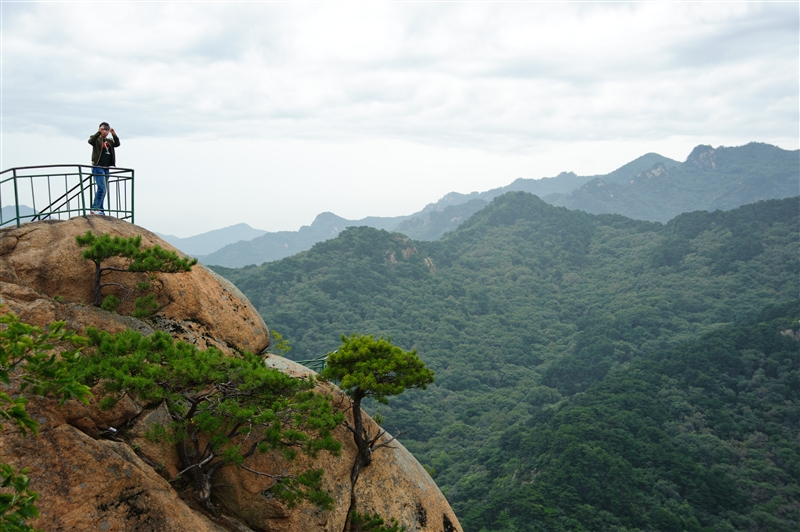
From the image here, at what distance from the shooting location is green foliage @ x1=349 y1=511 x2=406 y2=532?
11.2m

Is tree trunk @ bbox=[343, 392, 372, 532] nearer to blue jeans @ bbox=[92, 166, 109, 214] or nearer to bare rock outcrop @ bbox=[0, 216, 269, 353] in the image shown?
bare rock outcrop @ bbox=[0, 216, 269, 353]

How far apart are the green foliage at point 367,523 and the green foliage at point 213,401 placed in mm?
1361

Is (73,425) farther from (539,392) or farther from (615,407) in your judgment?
(539,392)

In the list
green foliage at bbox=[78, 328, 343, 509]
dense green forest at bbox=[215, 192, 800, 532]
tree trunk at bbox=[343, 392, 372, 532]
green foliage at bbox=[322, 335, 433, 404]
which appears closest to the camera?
green foliage at bbox=[78, 328, 343, 509]

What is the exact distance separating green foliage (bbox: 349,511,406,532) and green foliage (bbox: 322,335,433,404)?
2.21m

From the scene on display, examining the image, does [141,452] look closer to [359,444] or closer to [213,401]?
[213,401]

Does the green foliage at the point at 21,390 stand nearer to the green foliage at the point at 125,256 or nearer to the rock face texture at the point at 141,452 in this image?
the rock face texture at the point at 141,452

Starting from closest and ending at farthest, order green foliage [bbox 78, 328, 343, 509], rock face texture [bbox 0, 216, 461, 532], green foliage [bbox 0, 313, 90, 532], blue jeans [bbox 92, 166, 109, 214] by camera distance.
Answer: green foliage [bbox 0, 313, 90, 532]
rock face texture [bbox 0, 216, 461, 532]
green foliage [bbox 78, 328, 343, 509]
blue jeans [bbox 92, 166, 109, 214]

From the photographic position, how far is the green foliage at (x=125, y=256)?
10.0 m

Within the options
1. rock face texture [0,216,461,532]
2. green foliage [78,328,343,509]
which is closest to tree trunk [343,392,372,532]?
rock face texture [0,216,461,532]

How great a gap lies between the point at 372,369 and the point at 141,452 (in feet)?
14.3

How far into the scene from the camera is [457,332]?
3986 inches

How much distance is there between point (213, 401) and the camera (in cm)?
955

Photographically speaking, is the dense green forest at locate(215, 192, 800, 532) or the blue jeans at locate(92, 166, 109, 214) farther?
the dense green forest at locate(215, 192, 800, 532)
